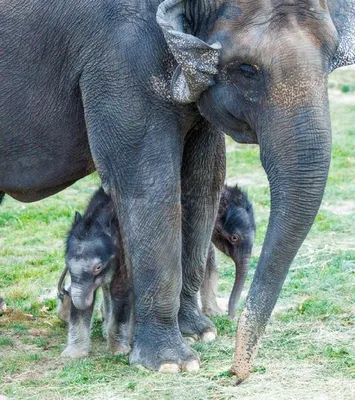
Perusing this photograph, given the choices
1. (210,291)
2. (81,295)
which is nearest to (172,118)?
(81,295)

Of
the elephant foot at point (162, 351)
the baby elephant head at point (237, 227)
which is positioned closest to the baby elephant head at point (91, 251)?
the elephant foot at point (162, 351)

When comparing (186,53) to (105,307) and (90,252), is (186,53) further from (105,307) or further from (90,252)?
(105,307)

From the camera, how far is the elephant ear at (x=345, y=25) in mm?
6879

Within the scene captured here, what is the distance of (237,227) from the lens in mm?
8633

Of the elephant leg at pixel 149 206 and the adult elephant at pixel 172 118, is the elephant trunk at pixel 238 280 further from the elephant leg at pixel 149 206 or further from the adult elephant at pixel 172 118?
the elephant leg at pixel 149 206

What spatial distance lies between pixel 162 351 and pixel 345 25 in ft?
7.04

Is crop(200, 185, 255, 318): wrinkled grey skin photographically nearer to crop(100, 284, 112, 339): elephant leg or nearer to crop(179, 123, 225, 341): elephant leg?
crop(179, 123, 225, 341): elephant leg

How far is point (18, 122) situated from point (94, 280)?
1.05m

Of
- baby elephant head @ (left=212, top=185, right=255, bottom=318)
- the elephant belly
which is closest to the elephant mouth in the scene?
the elephant belly

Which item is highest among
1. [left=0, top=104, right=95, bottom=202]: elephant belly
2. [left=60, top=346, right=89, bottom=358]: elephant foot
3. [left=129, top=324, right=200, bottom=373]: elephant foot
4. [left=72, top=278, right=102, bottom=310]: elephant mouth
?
[left=0, top=104, right=95, bottom=202]: elephant belly

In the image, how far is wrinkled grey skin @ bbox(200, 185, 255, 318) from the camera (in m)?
8.62

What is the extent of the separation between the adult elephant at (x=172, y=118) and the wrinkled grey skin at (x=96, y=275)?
0.91 feet

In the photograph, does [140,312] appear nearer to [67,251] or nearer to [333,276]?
[67,251]

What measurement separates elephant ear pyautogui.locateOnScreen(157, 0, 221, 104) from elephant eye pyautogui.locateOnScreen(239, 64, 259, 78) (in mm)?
138
